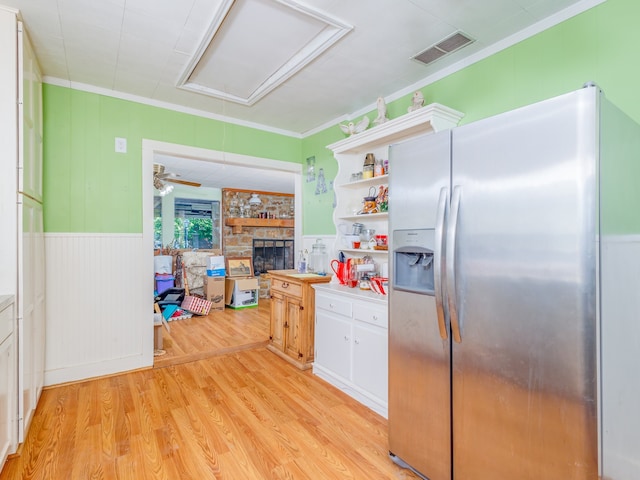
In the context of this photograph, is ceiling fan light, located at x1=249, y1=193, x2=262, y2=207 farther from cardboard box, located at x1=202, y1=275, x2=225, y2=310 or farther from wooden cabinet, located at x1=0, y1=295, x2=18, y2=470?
wooden cabinet, located at x1=0, y1=295, x2=18, y2=470

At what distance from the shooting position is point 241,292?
6113 mm

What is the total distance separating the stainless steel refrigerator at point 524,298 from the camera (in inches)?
47.0

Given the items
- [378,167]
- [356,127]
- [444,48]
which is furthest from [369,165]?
[444,48]

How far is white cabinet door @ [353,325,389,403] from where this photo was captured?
7.73ft

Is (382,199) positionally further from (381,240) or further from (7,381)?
(7,381)

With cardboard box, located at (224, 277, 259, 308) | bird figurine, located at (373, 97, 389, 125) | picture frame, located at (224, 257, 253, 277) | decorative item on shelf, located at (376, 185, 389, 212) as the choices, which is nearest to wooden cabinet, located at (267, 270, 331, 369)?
decorative item on shelf, located at (376, 185, 389, 212)

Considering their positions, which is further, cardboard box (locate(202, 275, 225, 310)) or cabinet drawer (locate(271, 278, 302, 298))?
cardboard box (locate(202, 275, 225, 310))

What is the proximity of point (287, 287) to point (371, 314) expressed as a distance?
1.23m

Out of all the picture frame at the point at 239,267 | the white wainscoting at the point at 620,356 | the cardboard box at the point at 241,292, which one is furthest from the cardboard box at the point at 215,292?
the white wainscoting at the point at 620,356

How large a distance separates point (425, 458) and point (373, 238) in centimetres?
187

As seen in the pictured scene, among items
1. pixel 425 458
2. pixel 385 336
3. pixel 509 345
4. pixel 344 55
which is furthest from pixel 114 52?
pixel 425 458

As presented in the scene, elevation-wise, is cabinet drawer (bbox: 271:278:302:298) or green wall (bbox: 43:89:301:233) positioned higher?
green wall (bbox: 43:89:301:233)

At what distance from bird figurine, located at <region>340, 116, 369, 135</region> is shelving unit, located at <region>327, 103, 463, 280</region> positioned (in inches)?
6.0

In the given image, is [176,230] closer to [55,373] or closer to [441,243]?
[55,373]
